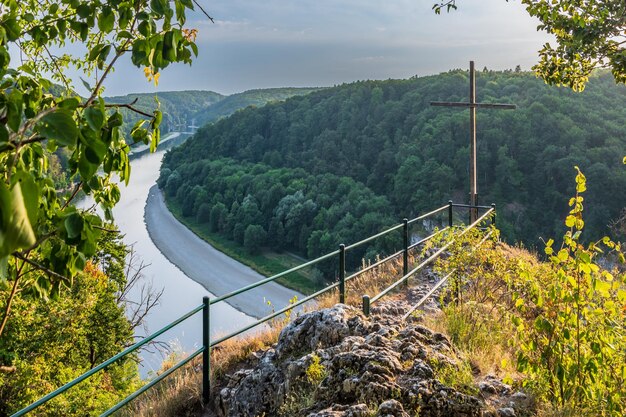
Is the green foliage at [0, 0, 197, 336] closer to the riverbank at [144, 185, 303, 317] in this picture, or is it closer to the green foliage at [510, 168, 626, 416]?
the green foliage at [510, 168, 626, 416]

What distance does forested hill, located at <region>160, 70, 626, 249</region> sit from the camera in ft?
181

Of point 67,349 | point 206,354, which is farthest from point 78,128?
point 67,349

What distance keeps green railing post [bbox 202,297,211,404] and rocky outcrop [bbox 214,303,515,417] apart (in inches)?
5.6

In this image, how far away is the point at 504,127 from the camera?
64.4 m

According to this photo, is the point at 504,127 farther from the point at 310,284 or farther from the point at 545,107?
the point at 310,284

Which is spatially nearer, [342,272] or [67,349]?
[342,272]

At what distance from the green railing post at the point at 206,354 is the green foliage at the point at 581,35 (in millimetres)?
5762

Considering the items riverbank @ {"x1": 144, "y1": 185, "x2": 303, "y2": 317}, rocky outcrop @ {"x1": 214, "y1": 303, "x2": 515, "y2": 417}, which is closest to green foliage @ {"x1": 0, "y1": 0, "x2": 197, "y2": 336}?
rocky outcrop @ {"x1": 214, "y1": 303, "x2": 515, "y2": 417}

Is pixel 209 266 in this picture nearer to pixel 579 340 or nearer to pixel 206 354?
pixel 206 354

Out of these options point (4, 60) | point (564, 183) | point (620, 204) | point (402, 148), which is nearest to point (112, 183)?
point (4, 60)

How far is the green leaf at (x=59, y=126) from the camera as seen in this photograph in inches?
46.6

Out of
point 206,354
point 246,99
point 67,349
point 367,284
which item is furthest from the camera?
point 246,99

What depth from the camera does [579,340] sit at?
3098 mm

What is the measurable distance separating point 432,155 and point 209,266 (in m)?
30.6
